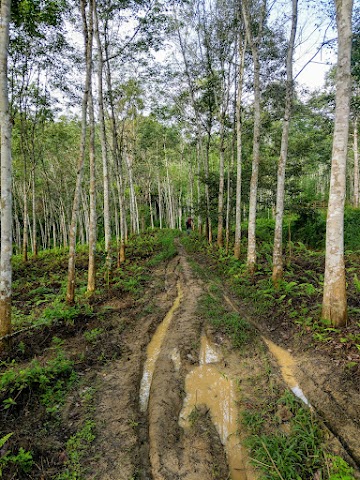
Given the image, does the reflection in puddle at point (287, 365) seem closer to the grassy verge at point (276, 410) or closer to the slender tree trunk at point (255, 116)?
the grassy verge at point (276, 410)

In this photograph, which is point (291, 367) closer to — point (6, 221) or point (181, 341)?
point (181, 341)

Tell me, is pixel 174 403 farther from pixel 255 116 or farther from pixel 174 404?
pixel 255 116

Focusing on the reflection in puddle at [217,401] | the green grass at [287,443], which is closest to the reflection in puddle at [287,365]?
the green grass at [287,443]


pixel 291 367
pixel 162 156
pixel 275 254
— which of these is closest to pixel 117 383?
pixel 291 367

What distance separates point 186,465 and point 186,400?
1.20m

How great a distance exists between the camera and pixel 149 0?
393 inches

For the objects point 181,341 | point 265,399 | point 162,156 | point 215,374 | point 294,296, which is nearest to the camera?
point 265,399

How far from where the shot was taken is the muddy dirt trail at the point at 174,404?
3172 millimetres

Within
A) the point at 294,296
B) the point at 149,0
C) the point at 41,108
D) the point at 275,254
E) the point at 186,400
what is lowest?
the point at 186,400

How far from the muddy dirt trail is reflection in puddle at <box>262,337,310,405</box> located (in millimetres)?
153

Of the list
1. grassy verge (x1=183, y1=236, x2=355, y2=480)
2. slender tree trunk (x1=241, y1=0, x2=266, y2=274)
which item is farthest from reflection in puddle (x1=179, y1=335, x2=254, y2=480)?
slender tree trunk (x1=241, y1=0, x2=266, y2=274)

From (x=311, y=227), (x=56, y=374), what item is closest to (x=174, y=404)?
(x=56, y=374)

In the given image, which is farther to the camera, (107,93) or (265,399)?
(107,93)

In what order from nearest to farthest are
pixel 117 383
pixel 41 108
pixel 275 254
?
pixel 117 383
pixel 275 254
pixel 41 108
